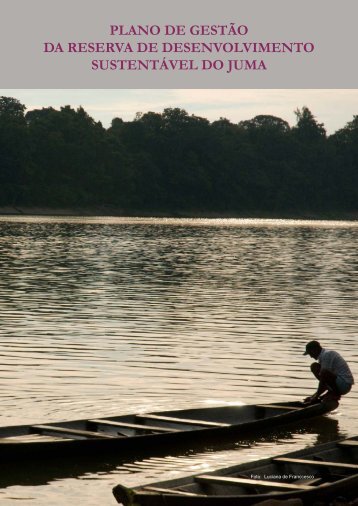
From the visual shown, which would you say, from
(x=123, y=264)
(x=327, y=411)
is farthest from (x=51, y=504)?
(x=123, y=264)

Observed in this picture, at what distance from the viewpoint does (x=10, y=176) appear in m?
173

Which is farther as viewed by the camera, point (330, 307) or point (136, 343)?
point (330, 307)

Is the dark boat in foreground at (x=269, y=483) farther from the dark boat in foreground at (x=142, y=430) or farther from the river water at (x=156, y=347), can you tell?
the dark boat in foreground at (x=142, y=430)

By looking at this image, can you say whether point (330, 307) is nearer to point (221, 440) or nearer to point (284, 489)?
point (221, 440)

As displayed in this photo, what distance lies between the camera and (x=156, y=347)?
96.9 feet

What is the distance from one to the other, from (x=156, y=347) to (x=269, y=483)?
50.9 feet

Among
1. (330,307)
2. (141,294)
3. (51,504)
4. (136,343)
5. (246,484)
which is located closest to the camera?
(246,484)

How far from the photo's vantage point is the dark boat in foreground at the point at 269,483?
1314cm

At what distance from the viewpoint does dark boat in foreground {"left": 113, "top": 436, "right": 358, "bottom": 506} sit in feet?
43.1

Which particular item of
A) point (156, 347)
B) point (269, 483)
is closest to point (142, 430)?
point (269, 483)

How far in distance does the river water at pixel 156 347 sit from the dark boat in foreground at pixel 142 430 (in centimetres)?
22

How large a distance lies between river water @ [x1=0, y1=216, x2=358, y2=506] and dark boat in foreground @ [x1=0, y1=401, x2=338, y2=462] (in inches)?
8.7

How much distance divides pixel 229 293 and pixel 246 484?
31266 millimetres

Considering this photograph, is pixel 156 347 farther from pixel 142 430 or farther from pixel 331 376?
pixel 142 430
